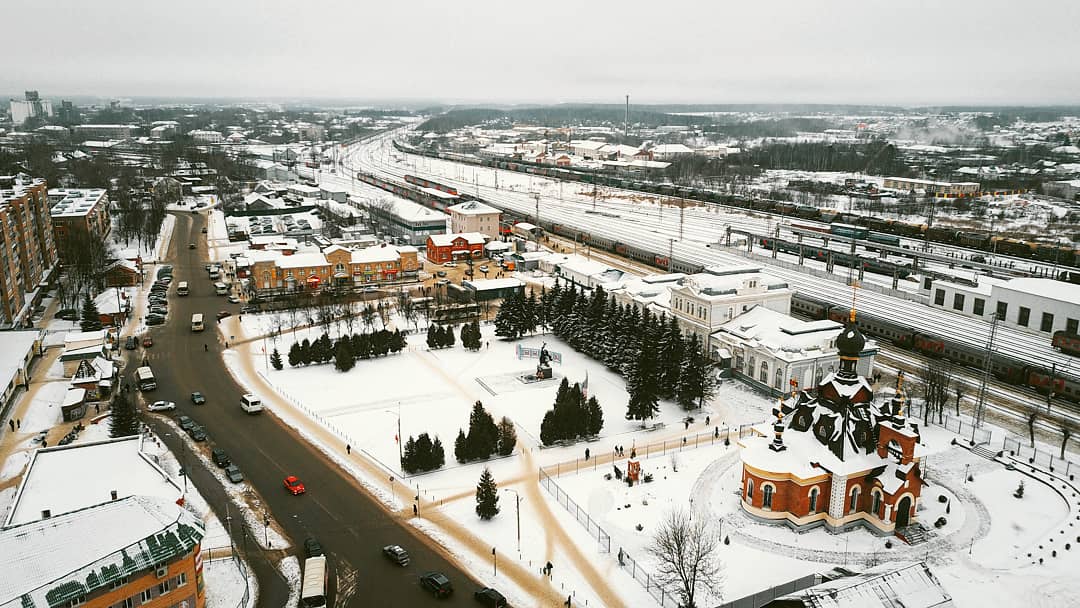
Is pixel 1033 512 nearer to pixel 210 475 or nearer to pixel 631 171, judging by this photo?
pixel 210 475

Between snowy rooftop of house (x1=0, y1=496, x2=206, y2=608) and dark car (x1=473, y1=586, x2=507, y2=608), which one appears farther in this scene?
dark car (x1=473, y1=586, x2=507, y2=608)

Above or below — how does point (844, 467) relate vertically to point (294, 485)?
above

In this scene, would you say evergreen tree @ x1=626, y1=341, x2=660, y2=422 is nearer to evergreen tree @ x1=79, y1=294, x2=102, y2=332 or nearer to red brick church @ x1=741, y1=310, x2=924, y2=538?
red brick church @ x1=741, y1=310, x2=924, y2=538

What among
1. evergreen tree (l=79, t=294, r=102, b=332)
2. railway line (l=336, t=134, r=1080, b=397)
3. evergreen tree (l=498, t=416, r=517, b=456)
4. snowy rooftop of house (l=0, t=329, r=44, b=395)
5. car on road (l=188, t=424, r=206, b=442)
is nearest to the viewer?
evergreen tree (l=498, t=416, r=517, b=456)

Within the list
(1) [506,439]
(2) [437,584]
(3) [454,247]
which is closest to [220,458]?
(1) [506,439]

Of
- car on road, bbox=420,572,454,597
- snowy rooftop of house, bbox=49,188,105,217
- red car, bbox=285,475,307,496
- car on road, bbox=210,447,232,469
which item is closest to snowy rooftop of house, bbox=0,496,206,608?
car on road, bbox=420,572,454,597

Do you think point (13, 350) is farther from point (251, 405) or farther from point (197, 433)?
point (251, 405)

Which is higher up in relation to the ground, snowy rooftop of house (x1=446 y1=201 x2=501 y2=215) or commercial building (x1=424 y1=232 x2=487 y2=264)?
snowy rooftop of house (x1=446 y1=201 x2=501 y2=215)
